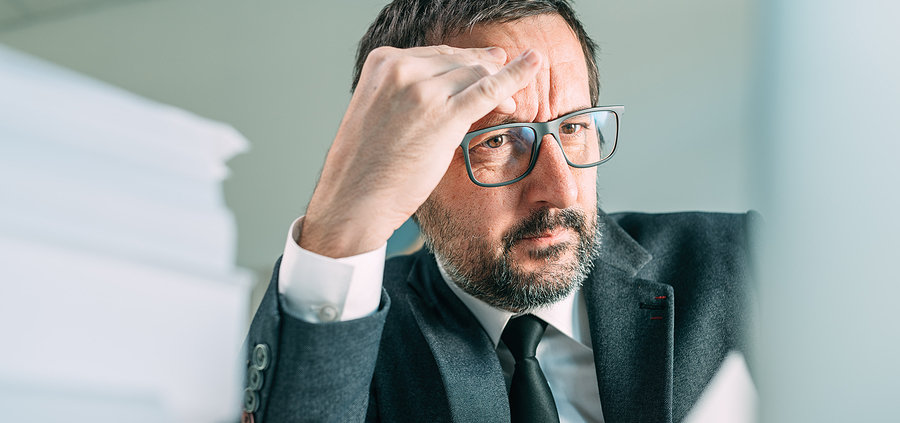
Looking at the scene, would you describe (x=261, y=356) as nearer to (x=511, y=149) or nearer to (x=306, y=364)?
(x=306, y=364)

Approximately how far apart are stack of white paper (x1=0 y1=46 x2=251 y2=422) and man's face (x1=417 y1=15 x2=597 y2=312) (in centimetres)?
108

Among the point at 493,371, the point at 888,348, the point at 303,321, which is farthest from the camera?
the point at 493,371

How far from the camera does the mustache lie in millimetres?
887

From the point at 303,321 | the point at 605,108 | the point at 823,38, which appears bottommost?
the point at 303,321

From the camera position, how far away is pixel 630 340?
95 centimetres

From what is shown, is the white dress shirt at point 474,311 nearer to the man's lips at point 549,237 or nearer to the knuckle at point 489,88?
the man's lips at point 549,237

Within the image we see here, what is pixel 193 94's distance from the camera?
6.34 ft

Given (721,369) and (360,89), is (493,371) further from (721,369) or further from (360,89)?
(360,89)

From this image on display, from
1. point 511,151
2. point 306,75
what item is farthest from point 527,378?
point 306,75

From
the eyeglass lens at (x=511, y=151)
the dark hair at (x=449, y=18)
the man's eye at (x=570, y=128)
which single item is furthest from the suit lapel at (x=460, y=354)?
the dark hair at (x=449, y=18)

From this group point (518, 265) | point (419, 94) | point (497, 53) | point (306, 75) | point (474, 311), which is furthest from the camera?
point (306, 75)

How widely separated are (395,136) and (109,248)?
169 cm

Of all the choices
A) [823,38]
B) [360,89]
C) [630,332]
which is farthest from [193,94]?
[823,38]

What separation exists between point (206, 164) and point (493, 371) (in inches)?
64.7
